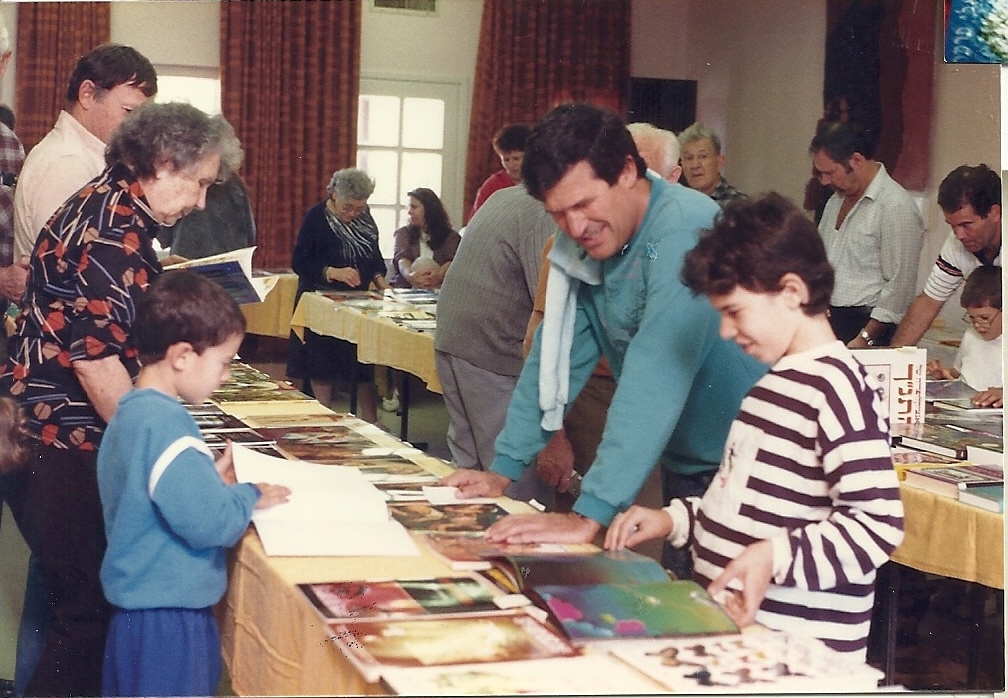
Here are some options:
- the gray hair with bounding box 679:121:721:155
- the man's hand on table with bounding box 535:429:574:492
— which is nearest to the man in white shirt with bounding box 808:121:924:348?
the gray hair with bounding box 679:121:721:155

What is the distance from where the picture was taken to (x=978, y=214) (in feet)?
8.10

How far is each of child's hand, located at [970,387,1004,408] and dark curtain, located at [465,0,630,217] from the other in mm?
1131

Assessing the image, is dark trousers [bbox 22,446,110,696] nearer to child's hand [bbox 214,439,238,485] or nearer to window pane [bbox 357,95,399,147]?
child's hand [bbox 214,439,238,485]

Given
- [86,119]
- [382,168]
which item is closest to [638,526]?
[382,168]

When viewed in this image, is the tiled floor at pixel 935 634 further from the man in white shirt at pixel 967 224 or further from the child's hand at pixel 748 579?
the child's hand at pixel 748 579

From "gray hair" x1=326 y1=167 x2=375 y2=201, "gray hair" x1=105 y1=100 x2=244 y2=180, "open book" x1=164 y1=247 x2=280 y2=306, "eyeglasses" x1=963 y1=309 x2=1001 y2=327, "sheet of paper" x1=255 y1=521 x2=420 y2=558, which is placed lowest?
"sheet of paper" x1=255 y1=521 x2=420 y2=558

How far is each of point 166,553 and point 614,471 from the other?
29.8 inches

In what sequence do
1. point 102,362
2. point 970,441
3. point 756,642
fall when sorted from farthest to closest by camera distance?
1. point 970,441
2. point 102,362
3. point 756,642

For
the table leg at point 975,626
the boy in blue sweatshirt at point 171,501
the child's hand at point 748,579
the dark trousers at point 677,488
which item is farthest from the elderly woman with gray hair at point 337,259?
the table leg at point 975,626

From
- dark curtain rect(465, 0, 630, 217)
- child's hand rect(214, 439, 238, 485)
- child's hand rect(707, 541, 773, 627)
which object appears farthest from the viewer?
dark curtain rect(465, 0, 630, 217)

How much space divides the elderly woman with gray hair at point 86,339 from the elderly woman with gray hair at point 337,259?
0.21 meters

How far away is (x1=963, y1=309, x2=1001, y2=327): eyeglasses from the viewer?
2.54 metres

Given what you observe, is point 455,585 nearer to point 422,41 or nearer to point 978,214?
point 422,41

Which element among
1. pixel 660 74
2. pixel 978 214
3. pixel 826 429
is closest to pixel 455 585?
pixel 826 429
